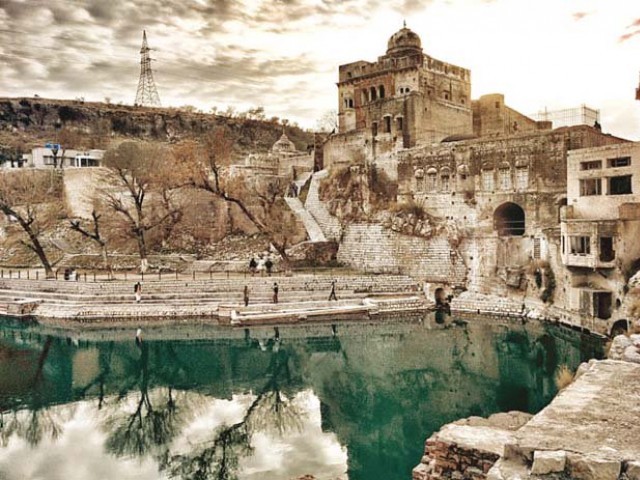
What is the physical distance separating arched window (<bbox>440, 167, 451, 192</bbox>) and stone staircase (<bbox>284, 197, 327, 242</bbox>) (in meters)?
7.28

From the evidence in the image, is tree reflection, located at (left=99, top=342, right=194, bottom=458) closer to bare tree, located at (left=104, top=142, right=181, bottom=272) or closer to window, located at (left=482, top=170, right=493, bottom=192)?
bare tree, located at (left=104, top=142, right=181, bottom=272)

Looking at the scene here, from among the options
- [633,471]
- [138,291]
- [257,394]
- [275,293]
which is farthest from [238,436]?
[138,291]

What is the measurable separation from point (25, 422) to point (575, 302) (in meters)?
19.0

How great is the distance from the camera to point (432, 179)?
3102cm

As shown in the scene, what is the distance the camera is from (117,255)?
Answer: 3419cm

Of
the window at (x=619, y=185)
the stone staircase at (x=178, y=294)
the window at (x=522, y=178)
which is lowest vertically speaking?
the stone staircase at (x=178, y=294)

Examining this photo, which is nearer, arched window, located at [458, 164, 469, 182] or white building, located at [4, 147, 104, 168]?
arched window, located at [458, 164, 469, 182]

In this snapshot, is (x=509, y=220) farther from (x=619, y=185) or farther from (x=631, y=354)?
(x=631, y=354)

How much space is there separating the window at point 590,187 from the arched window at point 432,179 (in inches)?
328

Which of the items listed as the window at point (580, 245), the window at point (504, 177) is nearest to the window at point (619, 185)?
the window at point (580, 245)

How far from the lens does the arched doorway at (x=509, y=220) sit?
2875 centimetres

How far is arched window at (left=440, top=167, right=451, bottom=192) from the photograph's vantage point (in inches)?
1193

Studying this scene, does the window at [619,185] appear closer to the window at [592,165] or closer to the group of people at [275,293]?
the window at [592,165]

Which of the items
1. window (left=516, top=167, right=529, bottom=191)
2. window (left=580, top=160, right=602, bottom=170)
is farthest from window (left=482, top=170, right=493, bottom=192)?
window (left=580, top=160, right=602, bottom=170)
